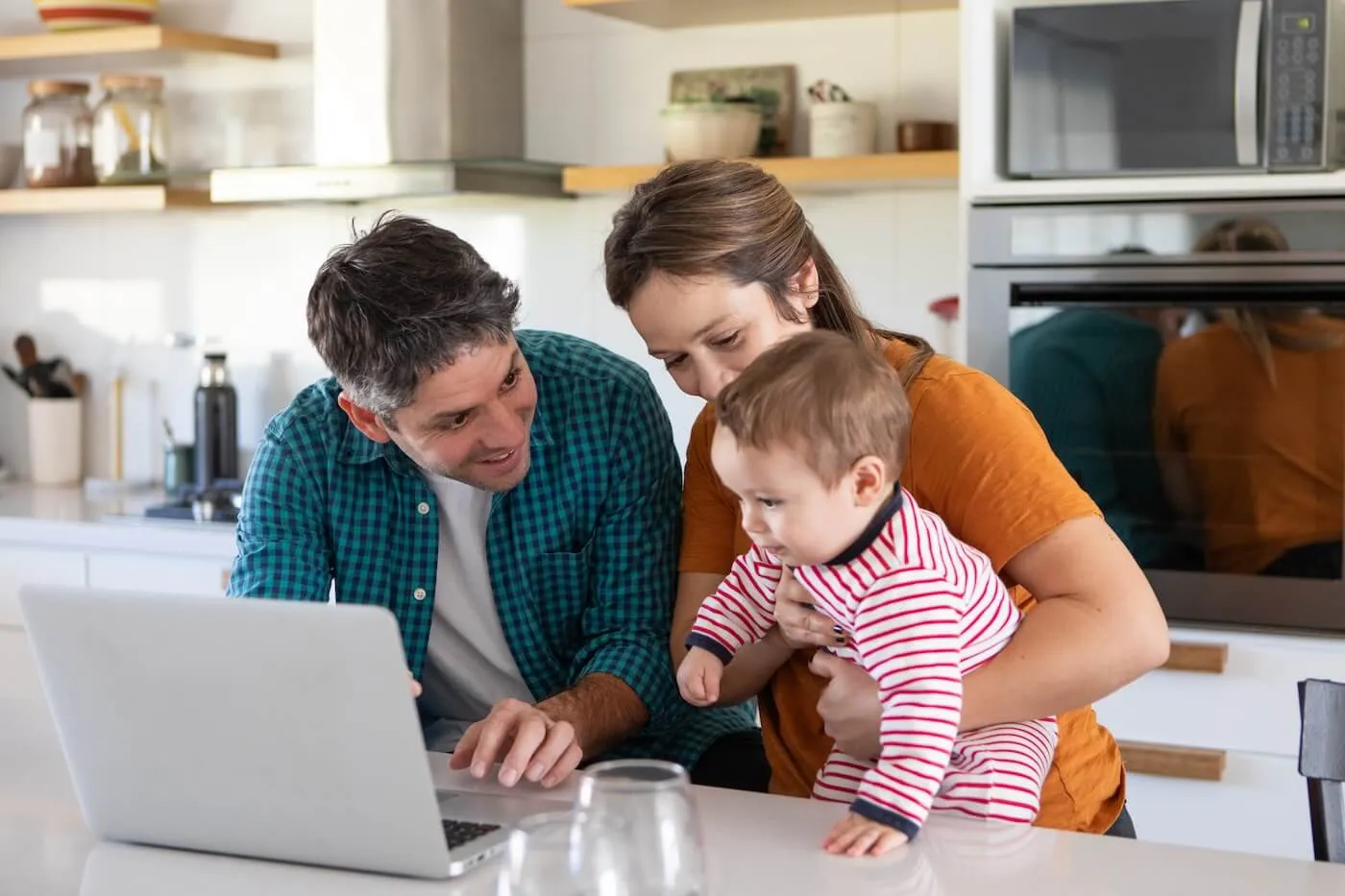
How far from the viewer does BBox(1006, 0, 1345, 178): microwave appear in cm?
255

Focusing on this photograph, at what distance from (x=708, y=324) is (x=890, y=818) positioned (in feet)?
1.76

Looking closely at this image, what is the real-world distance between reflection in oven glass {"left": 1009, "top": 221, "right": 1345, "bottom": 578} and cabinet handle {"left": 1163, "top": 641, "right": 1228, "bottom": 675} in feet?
0.44

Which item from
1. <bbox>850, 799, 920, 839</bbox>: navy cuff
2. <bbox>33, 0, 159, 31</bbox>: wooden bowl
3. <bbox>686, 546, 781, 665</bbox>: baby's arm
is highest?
<bbox>33, 0, 159, 31</bbox>: wooden bowl

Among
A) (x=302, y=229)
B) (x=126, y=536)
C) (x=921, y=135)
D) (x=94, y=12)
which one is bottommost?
(x=126, y=536)

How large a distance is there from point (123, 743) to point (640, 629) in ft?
2.35

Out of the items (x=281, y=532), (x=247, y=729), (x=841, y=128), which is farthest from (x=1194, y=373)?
(x=247, y=729)

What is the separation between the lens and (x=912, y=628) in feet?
4.49

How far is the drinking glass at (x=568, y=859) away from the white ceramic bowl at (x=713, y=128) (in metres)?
2.34

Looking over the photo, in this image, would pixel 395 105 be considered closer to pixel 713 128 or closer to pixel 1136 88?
pixel 713 128

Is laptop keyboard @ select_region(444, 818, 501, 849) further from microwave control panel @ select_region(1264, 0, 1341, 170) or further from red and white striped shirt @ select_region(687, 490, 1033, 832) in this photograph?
microwave control panel @ select_region(1264, 0, 1341, 170)

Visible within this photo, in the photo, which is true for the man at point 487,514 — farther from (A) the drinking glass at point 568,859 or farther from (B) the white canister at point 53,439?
(B) the white canister at point 53,439

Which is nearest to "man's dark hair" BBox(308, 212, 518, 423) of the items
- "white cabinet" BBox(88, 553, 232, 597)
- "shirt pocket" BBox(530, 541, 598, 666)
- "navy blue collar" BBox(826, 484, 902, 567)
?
"shirt pocket" BBox(530, 541, 598, 666)

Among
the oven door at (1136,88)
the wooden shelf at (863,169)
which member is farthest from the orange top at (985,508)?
the wooden shelf at (863,169)

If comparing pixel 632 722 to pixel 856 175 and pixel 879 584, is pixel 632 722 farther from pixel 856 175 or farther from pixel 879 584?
pixel 856 175
